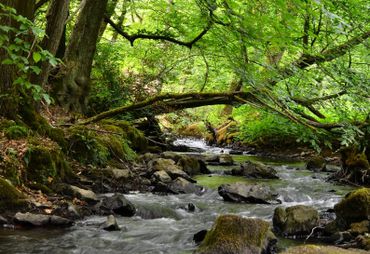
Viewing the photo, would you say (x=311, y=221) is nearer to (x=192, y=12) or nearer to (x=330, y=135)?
(x=330, y=135)

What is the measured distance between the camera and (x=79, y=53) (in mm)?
11828

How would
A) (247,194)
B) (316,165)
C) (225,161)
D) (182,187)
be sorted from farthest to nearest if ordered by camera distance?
(225,161)
(316,165)
(182,187)
(247,194)

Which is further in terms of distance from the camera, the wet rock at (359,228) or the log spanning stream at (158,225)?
the wet rock at (359,228)

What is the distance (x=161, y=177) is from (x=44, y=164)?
302 cm

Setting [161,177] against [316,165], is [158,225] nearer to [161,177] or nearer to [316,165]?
[161,177]

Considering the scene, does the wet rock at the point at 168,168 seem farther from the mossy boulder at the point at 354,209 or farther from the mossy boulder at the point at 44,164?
the mossy boulder at the point at 354,209

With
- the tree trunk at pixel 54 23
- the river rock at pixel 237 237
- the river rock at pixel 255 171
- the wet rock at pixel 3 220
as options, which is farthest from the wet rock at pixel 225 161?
the wet rock at pixel 3 220

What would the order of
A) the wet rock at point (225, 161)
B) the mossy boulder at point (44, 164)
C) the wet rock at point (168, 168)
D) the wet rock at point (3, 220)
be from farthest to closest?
the wet rock at point (225, 161), the wet rock at point (168, 168), the mossy boulder at point (44, 164), the wet rock at point (3, 220)

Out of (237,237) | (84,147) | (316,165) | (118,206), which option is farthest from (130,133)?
(237,237)

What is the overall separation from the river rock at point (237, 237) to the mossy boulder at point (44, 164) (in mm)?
3168

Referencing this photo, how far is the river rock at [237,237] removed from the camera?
15.9 feet

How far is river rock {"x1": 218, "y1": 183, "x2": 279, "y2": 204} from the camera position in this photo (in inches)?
325

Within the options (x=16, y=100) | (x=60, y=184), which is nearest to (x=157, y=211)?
(x=60, y=184)

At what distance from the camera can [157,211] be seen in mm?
7164
